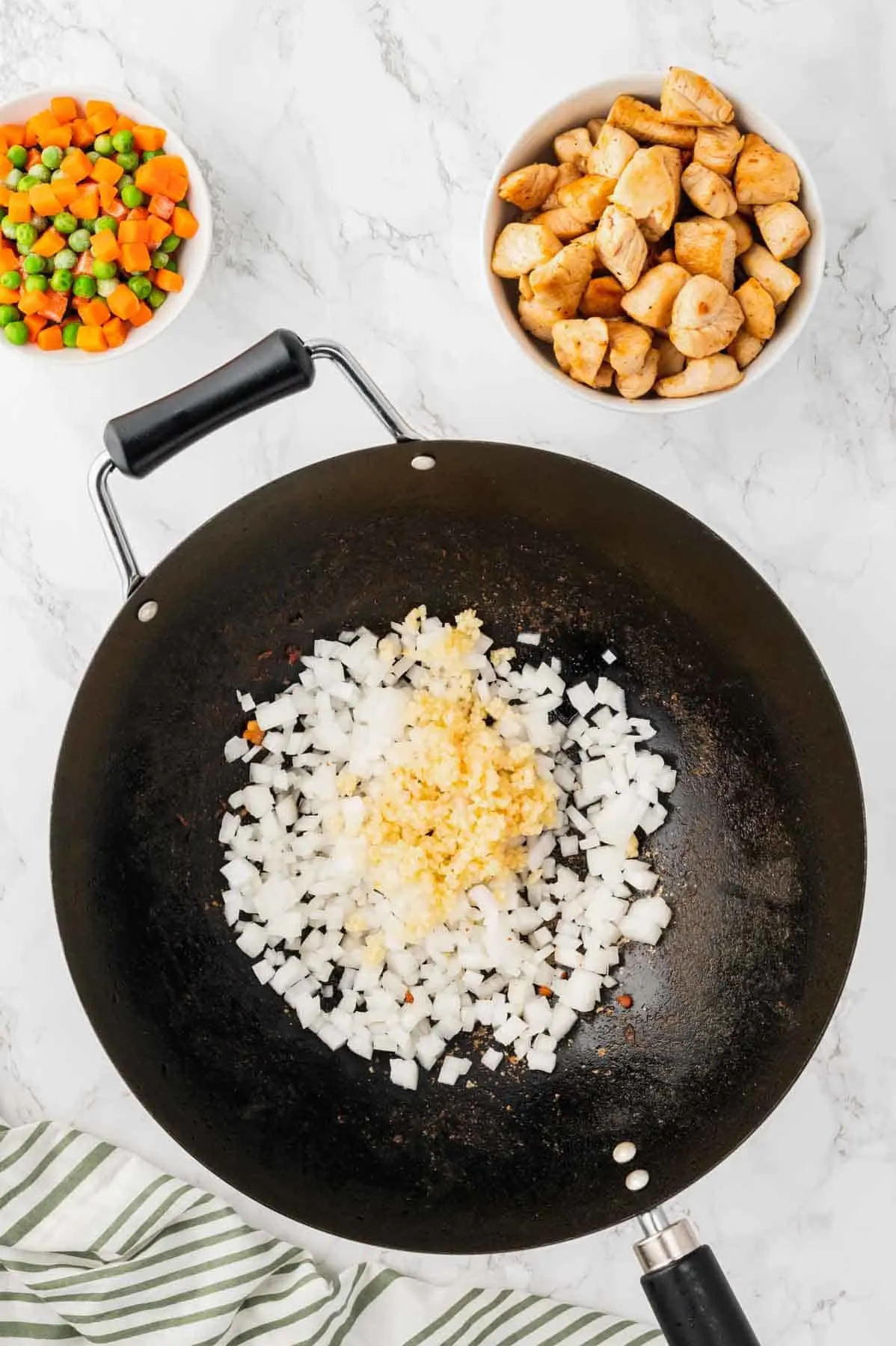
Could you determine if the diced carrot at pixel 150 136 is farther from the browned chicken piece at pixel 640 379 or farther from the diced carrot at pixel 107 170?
the browned chicken piece at pixel 640 379

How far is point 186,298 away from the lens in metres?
1.24

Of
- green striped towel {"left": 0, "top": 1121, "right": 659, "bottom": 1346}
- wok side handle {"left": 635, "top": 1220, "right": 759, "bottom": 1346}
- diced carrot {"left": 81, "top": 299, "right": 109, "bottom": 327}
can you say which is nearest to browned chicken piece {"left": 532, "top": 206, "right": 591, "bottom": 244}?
diced carrot {"left": 81, "top": 299, "right": 109, "bottom": 327}

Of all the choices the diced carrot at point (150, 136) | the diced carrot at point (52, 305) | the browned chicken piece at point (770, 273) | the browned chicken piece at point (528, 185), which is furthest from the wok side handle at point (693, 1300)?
the diced carrot at point (150, 136)

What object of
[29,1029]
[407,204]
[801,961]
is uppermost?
[407,204]

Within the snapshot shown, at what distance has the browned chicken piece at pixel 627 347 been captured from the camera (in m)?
1.15

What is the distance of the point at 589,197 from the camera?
1154mm

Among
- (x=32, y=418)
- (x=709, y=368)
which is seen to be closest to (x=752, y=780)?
(x=709, y=368)

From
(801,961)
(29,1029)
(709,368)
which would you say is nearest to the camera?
(709,368)

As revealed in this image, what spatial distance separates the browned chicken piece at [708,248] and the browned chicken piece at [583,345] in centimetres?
10

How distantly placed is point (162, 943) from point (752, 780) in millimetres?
688

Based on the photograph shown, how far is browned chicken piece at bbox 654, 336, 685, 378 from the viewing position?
1192mm

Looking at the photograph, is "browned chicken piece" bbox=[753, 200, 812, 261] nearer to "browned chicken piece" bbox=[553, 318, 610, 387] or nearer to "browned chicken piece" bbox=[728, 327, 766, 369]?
"browned chicken piece" bbox=[728, 327, 766, 369]

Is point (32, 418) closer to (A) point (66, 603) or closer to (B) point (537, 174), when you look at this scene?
(A) point (66, 603)

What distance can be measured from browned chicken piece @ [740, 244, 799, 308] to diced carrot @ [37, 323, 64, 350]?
0.74 m
